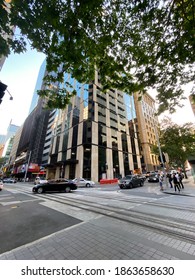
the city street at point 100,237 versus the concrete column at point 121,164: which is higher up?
the concrete column at point 121,164

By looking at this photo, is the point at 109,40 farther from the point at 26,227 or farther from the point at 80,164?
the point at 80,164

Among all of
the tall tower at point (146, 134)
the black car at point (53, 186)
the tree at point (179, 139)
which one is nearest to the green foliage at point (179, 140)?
the tree at point (179, 139)

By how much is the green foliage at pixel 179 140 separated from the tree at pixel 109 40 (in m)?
23.7

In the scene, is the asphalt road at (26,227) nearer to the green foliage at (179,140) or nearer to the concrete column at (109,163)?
the green foliage at (179,140)

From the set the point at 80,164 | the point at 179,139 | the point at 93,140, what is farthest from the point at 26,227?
the point at 93,140

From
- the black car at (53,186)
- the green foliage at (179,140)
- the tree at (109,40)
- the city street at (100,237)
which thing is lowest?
the city street at (100,237)

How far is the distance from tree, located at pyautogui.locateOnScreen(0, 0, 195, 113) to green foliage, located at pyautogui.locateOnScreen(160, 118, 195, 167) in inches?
931

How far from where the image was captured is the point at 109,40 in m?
5.37

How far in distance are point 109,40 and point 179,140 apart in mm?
27439

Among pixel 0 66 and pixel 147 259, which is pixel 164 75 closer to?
pixel 147 259

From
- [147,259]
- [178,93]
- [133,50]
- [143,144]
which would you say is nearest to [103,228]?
[147,259]

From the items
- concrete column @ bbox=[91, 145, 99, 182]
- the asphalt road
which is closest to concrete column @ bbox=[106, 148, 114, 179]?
concrete column @ bbox=[91, 145, 99, 182]

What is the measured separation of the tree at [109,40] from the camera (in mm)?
4188

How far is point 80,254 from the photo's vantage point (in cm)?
324
